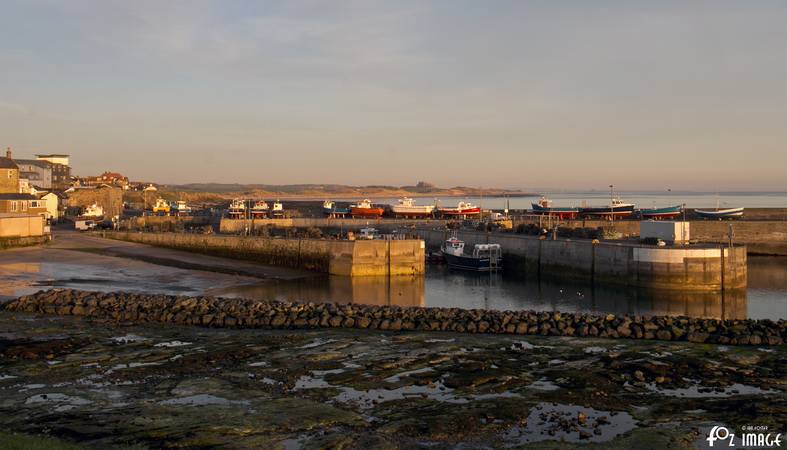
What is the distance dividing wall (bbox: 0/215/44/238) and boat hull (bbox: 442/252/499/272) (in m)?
33.7

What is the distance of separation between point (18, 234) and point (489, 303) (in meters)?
36.5

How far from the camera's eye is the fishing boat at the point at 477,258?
56.2 m

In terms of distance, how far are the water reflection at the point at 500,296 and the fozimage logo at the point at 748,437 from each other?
2172 centimetres

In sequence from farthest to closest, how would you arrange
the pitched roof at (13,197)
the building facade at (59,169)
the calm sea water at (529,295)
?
the building facade at (59,169)
the pitched roof at (13,197)
the calm sea water at (529,295)

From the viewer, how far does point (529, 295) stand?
43.8m

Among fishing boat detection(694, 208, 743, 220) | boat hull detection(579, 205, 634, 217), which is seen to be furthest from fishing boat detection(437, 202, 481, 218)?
fishing boat detection(694, 208, 743, 220)

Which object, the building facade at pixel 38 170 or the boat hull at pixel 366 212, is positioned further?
the building facade at pixel 38 170

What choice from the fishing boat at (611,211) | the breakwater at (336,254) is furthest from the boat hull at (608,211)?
the breakwater at (336,254)

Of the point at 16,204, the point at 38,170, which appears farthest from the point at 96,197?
the point at 16,204

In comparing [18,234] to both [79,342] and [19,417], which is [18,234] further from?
[19,417]

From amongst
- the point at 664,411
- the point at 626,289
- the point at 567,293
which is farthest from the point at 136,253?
the point at 664,411

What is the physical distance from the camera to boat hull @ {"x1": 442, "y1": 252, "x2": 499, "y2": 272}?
56094 mm

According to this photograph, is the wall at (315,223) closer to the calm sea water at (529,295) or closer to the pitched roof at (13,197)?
the pitched roof at (13,197)

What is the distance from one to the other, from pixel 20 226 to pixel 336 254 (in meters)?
24.7
